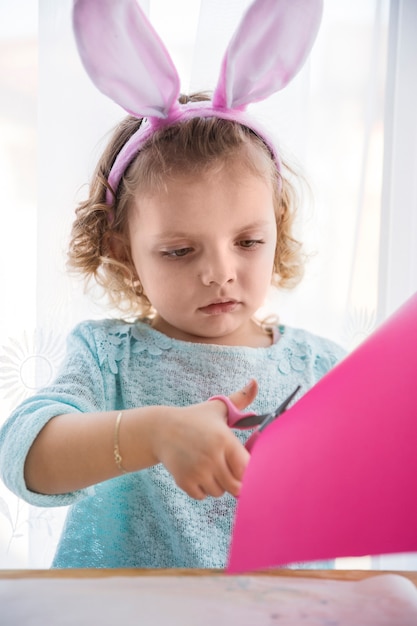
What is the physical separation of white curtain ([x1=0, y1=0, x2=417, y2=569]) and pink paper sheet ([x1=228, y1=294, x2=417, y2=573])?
698 millimetres

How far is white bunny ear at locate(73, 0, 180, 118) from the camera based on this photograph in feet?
2.75

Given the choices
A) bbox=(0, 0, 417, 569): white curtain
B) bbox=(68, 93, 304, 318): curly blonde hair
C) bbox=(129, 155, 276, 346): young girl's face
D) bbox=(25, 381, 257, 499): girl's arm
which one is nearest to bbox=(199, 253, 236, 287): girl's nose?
bbox=(129, 155, 276, 346): young girl's face

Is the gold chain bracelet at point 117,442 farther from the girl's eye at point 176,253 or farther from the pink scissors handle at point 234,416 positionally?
the girl's eye at point 176,253

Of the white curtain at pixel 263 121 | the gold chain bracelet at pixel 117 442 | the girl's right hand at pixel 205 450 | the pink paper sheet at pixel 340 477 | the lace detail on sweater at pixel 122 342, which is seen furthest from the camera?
the white curtain at pixel 263 121

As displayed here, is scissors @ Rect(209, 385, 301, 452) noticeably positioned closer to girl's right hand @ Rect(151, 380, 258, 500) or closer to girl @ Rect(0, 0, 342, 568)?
girl's right hand @ Rect(151, 380, 258, 500)

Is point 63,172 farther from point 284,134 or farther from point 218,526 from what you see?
point 218,526

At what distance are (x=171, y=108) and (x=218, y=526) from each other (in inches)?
20.9

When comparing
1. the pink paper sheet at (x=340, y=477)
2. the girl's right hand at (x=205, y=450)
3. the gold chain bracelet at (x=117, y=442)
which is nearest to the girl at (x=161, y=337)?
the gold chain bracelet at (x=117, y=442)

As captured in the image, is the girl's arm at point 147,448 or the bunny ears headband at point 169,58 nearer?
the girl's arm at point 147,448

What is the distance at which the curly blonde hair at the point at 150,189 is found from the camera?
954mm

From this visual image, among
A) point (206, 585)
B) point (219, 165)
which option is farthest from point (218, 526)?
point (219, 165)

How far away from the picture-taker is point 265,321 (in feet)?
3.99

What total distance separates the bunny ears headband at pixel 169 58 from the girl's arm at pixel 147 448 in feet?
1.27

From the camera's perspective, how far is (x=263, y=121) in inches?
47.9
